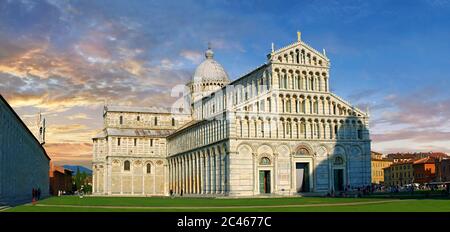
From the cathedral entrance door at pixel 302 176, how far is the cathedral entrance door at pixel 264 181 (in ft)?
13.6

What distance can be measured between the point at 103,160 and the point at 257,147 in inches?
1533

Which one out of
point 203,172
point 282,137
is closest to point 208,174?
point 203,172

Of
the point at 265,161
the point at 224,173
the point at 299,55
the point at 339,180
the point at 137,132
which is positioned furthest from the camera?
the point at 137,132

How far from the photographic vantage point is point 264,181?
215 ft

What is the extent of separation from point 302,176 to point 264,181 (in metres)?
5.56

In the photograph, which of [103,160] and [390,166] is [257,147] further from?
[390,166]

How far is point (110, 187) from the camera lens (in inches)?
Answer: 3514

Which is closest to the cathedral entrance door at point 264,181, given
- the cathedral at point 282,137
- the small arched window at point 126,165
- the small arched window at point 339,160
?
the cathedral at point 282,137

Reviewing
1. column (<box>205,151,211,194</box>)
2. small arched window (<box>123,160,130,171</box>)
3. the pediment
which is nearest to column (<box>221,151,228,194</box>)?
column (<box>205,151,211,194</box>)

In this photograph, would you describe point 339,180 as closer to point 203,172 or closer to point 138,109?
point 203,172

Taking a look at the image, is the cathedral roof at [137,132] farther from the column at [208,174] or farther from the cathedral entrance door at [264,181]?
the cathedral entrance door at [264,181]

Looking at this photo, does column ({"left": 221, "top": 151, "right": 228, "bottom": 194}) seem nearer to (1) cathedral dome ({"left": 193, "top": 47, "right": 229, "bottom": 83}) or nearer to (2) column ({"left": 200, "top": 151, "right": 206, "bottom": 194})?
(2) column ({"left": 200, "top": 151, "right": 206, "bottom": 194})

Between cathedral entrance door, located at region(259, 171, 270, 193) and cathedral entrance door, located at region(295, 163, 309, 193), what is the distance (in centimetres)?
414
